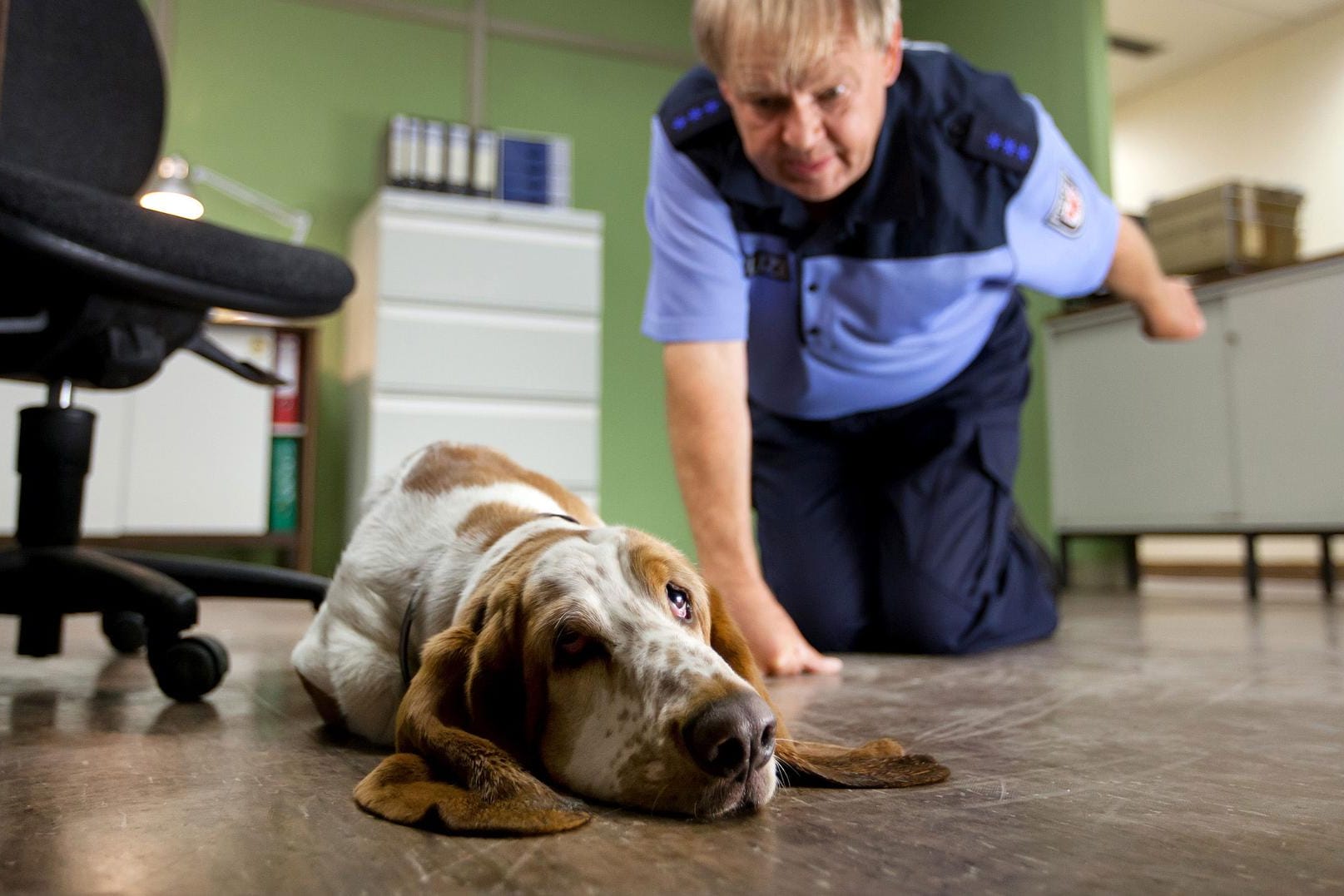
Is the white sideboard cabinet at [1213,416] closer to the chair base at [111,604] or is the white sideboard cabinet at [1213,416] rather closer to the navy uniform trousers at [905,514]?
the navy uniform trousers at [905,514]

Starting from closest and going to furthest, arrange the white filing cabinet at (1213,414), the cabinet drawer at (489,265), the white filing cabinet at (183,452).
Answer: the white filing cabinet at (1213,414)
the white filing cabinet at (183,452)
the cabinet drawer at (489,265)

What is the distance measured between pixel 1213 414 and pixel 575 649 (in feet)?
13.0

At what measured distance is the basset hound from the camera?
76 cm

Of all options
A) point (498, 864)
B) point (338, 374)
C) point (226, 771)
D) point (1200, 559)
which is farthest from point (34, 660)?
point (1200, 559)

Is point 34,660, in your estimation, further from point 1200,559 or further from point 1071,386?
point 1200,559

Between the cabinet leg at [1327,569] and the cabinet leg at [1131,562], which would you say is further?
the cabinet leg at [1131,562]

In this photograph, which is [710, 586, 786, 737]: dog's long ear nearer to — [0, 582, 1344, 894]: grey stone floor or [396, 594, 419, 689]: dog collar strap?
[0, 582, 1344, 894]: grey stone floor

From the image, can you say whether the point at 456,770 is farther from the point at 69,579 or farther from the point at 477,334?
the point at 477,334

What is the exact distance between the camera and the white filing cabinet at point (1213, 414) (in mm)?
3799

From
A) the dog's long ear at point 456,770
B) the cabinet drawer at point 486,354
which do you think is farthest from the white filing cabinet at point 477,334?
the dog's long ear at point 456,770

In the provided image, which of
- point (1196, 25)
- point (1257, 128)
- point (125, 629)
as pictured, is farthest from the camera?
point (1257, 128)

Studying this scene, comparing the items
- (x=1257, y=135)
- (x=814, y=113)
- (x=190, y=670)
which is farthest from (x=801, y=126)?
(x=1257, y=135)

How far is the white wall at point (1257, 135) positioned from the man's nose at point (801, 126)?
4904 millimetres

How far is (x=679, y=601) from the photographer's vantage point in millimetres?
906
